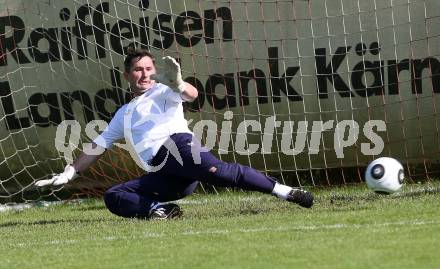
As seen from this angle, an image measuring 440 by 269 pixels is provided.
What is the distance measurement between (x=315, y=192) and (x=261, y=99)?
1001 millimetres

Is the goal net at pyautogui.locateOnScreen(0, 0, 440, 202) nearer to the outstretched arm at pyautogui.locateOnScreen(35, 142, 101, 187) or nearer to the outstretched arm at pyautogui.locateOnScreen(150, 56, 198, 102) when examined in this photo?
the outstretched arm at pyautogui.locateOnScreen(35, 142, 101, 187)

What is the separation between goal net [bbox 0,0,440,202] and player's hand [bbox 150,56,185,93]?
2117mm

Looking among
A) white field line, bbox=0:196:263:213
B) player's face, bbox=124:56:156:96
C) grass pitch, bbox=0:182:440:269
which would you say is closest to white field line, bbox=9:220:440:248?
grass pitch, bbox=0:182:440:269

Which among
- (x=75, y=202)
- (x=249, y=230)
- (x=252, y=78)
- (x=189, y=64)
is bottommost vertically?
(x=75, y=202)

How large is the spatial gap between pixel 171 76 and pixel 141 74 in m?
0.70

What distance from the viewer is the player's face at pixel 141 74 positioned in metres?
7.68

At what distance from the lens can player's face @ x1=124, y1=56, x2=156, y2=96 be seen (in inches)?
302

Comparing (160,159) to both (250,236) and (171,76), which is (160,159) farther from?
(250,236)

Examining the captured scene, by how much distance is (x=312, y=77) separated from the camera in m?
9.10

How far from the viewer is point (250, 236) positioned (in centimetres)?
600

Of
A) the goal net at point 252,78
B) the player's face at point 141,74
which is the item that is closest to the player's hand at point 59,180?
the player's face at point 141,74

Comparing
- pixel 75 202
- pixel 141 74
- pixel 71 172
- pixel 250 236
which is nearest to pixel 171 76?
pixel 141 74

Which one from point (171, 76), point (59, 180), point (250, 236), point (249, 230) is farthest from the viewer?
point (59, 180)

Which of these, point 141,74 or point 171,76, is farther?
point 141,74
